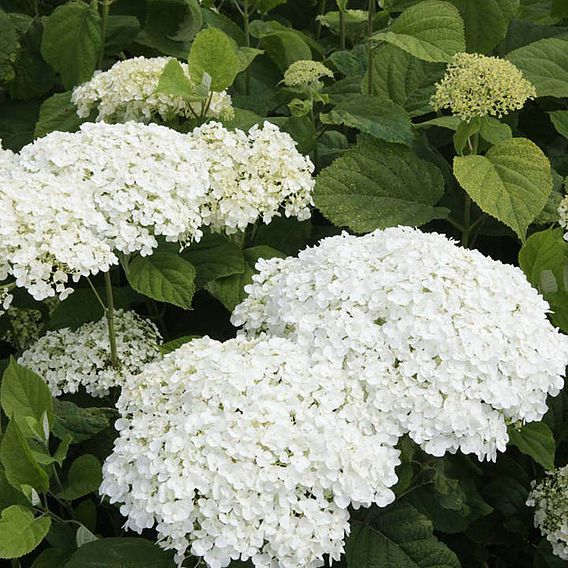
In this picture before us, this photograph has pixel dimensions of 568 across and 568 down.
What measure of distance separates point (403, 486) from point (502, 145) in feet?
3.09

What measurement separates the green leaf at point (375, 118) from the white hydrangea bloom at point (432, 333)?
625 mm

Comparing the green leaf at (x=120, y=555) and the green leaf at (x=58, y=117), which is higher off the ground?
the green leaf at (x=58, y=117)

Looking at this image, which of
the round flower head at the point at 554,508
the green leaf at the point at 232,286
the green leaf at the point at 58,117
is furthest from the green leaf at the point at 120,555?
the green leaf at the point at 58,117

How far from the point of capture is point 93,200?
199 cm

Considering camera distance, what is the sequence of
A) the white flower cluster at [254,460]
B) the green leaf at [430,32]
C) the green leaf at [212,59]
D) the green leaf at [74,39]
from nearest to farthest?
the white flower cluster at [254,460] < the green leaf at [212,59] < the green leaf at [430,32] < the green leaf at [74,39]

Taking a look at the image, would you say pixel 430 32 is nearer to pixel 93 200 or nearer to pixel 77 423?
pixel 93 200

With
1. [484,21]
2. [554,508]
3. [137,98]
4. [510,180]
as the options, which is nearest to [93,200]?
[137,98]

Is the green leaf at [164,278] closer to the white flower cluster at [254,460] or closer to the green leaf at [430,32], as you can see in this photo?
the white flower cluster at [254,460]

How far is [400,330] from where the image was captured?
5.74ft

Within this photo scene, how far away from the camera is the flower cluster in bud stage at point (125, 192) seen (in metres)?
1.82

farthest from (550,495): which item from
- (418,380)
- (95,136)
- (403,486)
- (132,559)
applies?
(95,136)

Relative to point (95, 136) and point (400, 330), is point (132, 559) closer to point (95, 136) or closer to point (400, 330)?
point (400, 330)

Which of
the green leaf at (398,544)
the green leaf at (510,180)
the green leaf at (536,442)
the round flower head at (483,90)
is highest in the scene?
the round flower head at (483,90)

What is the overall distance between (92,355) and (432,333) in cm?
88
